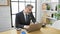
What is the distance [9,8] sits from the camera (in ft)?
13.0

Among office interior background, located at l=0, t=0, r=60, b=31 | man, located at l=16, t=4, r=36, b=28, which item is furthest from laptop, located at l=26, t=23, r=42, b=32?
office interior background, located at l=0, t=0, r=60, b=31

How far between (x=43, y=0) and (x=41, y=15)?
629 millimetres

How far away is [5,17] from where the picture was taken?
3.86 metres

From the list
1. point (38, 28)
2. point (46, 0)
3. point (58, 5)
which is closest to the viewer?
point (38, 28)

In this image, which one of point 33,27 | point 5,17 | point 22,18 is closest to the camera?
point 33,27

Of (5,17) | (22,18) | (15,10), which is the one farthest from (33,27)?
(15,10)

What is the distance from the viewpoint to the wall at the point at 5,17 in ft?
12.4

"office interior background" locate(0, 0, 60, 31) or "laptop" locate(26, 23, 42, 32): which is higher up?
"office interior background" locate(0, 0, 60, 31)

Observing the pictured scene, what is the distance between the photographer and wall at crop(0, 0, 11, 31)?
3783 millimetres

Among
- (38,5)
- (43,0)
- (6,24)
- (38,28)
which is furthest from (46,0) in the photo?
(38,28)

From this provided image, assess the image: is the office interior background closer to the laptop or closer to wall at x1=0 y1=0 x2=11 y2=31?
wall at x1=0 y1=0 x2=11 y2=31

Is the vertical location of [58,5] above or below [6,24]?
above

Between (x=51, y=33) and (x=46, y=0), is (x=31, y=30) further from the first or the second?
(x=46, y=0)

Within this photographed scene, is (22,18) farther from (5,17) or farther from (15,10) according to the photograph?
(15,10)
